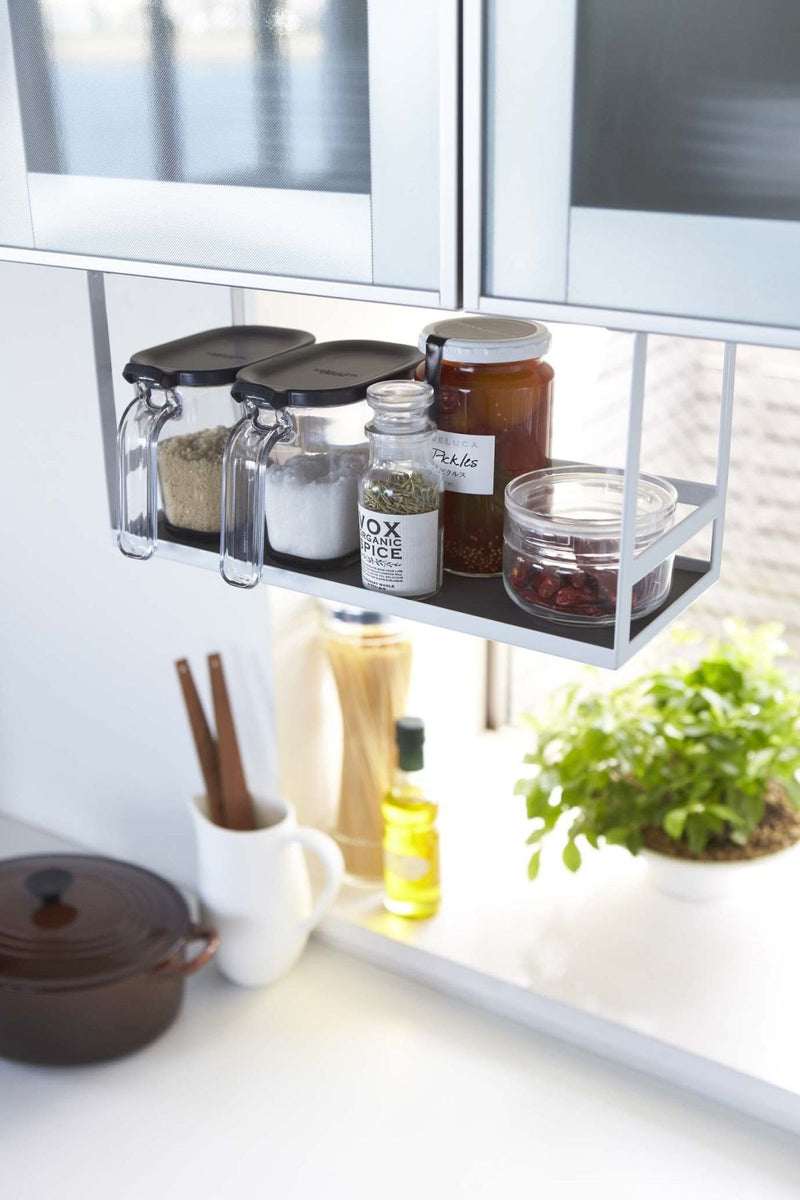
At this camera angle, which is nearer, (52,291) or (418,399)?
(418,399)

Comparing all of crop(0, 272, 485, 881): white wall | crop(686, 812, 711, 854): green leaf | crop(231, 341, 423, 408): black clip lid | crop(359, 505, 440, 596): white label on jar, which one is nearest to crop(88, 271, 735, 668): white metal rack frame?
crop(359, 505, 440, 596): white label on jar

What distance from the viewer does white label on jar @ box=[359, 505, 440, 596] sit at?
74 centimetres

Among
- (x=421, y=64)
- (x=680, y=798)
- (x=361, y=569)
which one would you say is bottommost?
(x=680, y=798)

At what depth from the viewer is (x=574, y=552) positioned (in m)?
0.70

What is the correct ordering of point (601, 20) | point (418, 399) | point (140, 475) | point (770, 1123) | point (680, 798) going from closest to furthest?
point (601, 20), point (418, 399), point (140, 475), point (770, 1123), point (680, 798)

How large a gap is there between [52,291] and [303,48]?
65 cm

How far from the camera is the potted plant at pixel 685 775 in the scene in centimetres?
112

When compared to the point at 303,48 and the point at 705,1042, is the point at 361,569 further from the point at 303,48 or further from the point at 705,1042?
the point at 705,1042

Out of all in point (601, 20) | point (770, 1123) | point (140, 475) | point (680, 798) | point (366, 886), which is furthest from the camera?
point (366, 886)

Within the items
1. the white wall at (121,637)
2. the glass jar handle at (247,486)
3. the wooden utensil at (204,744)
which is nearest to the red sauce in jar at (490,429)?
the glass jar handle at (247,486)

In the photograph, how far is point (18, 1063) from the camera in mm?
1117

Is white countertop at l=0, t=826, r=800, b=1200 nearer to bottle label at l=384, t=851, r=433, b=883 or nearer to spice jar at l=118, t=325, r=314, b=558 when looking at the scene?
bottle label at l=384, t=851, r=433, b=883

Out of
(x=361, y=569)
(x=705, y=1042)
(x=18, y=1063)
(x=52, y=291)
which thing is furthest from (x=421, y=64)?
(x=18, y=1063)

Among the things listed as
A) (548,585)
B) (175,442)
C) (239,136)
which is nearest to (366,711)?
(175,442)
